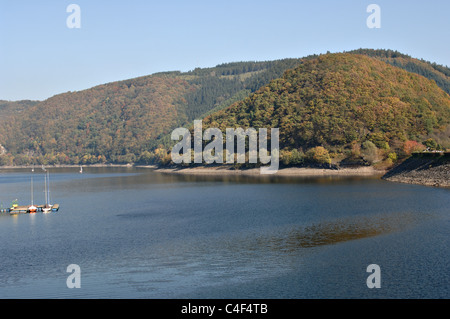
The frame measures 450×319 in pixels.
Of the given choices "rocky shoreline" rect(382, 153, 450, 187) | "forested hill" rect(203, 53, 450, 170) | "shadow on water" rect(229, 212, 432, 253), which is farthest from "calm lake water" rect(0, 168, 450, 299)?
"forested hill" rect(203, 53, 450, 170)

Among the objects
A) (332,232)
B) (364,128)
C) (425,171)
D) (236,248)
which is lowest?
(236,248)

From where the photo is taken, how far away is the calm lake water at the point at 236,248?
40.5 m

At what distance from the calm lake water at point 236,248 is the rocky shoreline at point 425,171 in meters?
20.5

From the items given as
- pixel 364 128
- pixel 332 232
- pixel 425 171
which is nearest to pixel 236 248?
pixel 332 232

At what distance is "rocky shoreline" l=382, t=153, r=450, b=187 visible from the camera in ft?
371

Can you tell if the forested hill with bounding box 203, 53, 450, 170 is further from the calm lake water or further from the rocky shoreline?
the calm lake water

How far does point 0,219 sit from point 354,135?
426 ft

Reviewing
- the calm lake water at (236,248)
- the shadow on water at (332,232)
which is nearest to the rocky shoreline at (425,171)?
the calm lake water at (236,248)

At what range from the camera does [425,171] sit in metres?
123

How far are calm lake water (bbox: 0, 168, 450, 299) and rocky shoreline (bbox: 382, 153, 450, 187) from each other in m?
20.5

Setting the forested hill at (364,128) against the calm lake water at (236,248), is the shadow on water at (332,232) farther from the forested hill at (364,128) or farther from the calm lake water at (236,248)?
the forested hill at (364,128)

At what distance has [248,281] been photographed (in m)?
41.9

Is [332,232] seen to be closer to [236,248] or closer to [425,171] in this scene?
[236,248]

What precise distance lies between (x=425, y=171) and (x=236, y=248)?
84.8m
